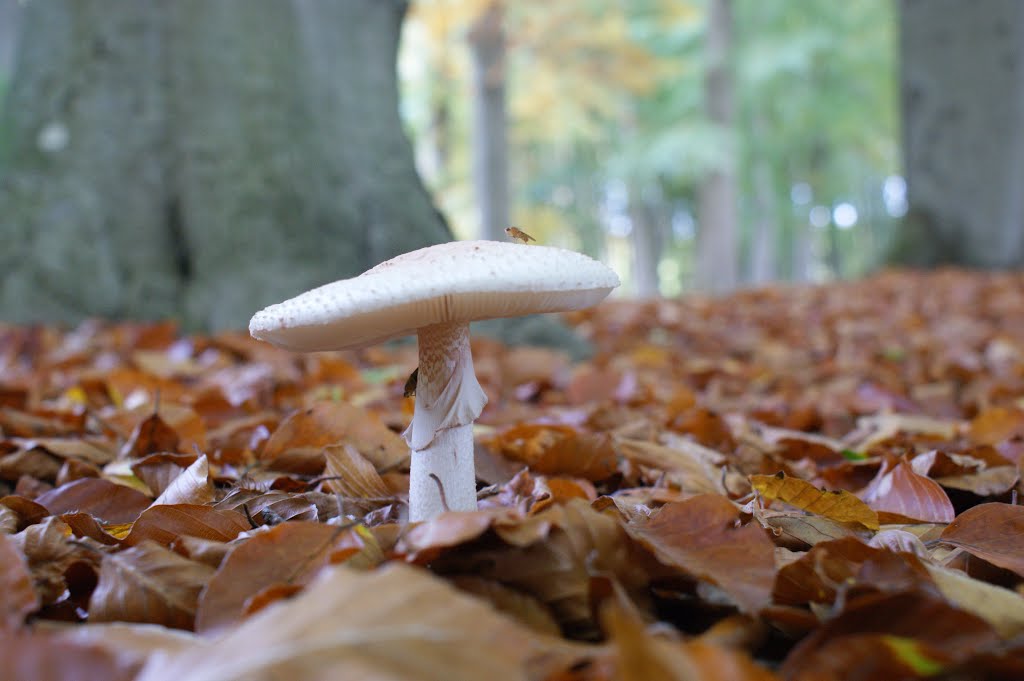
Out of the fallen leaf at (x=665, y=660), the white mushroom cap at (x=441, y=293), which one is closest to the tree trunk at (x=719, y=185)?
the white mushroom cap at (x=441, y=293)

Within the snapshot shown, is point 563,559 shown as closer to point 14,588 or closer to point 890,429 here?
point 14,588

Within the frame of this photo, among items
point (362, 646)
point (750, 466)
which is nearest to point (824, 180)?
point (750, 466)

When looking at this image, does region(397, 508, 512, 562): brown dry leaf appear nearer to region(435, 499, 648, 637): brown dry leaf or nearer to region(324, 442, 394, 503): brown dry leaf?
region(435, 499, 648, 637): brown dry leaf

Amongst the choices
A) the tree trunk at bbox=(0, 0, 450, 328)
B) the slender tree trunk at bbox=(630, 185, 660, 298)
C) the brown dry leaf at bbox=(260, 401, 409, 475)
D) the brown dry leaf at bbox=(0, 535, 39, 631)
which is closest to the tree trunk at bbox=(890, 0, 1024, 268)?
the tree trunk at bbox=(0, 0, 450, 328)

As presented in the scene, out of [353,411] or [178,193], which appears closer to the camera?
[353,411]

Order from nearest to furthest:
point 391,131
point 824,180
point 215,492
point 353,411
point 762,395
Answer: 1. point 215,492
2. point 353,411
3. point 762,395
4. point 391,131
5. point 824,180

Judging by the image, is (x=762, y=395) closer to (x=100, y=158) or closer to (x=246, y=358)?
(x=246, y=358)

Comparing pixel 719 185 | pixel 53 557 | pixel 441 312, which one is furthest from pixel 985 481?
pixel 719 185
